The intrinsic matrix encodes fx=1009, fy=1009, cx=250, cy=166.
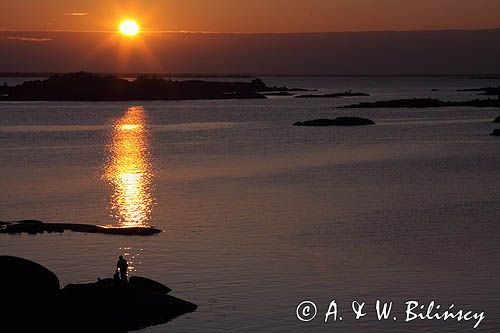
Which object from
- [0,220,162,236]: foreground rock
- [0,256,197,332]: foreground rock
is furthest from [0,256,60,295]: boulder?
[0,220,162,236]: foreground rock

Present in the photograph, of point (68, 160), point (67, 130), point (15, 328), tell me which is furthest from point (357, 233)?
point (67, 130)

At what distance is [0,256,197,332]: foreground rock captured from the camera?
25594mm

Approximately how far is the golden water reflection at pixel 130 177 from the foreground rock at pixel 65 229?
297cm

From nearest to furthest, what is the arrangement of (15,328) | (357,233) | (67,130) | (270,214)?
1. (15,328)
2. (357,233)
3. (270,214)
4. (67,130)

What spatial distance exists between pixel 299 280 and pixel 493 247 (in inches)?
395

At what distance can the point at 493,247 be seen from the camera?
39500mm

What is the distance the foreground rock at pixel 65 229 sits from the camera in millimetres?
42438

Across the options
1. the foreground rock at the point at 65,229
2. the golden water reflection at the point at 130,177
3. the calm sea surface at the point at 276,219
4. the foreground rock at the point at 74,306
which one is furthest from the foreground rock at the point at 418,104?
the foreground rock at the point at 74,306

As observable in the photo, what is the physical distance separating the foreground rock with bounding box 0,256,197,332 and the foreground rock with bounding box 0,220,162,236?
1431cm

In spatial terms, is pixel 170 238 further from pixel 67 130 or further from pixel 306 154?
pixel 67 130

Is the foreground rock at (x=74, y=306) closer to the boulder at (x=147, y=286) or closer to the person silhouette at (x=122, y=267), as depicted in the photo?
the boulder at (x=147, y=286)

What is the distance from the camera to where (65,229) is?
43.1m

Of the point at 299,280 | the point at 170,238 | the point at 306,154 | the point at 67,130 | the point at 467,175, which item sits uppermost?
the point at 67,130

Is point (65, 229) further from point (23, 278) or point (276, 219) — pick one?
point (23, 278)
